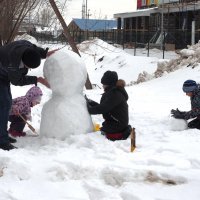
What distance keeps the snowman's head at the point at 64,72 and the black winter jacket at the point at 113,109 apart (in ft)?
1.15

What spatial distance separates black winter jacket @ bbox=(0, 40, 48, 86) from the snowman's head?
375 mm

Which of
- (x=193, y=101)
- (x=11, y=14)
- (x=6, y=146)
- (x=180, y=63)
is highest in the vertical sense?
(x=11, y=14)

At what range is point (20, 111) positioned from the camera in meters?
5.72

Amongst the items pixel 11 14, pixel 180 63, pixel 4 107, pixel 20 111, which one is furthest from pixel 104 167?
pixel 180 63

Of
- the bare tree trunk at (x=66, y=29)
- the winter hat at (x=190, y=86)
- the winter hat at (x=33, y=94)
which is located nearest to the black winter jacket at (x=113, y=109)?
the winter hat at (x=33, y=94)

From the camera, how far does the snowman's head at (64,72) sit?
524cm

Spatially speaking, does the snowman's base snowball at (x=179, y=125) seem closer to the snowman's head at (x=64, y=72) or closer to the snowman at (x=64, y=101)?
the snowman at (x=64, y=101)

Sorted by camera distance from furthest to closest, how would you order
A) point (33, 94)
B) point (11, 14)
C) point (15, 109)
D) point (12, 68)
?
point (11, 14), point (33, 94), point (15, 109), point (12, 68)

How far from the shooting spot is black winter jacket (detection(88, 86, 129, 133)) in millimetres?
5312

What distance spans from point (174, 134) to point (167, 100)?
4388 mm

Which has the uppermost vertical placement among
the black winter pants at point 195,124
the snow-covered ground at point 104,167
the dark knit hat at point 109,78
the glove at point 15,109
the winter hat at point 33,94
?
the dark knit hat at point 109,78

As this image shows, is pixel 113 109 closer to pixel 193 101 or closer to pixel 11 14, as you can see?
pixel 193 101

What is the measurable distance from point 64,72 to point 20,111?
922 millimetres

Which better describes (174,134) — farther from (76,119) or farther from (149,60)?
(149,60)
